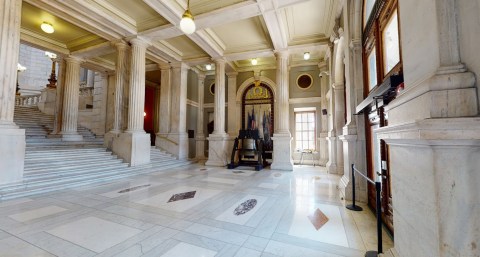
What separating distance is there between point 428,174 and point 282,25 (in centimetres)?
567

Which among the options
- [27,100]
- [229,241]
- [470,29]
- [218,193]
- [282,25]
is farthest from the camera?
[27,100]

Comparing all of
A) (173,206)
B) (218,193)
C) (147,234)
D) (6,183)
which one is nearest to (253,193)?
(218,193)

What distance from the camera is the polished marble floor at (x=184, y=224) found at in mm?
1671

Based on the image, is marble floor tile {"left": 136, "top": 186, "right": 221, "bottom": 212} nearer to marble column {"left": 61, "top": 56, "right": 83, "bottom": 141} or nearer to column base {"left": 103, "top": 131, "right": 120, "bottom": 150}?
column base {"left": 103, "top": 131, "right": 120, "bottom": 150}

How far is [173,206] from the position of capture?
2756mm

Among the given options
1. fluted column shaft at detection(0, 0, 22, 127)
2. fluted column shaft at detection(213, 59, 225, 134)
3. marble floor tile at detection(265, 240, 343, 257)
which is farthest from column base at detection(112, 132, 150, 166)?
marble floor tile at detection(265, 240, 343, 257)

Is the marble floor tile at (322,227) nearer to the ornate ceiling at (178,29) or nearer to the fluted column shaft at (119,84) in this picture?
the ornate ceiling at (178,29)

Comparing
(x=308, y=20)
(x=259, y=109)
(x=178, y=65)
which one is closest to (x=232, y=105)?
(x=259, y=109)

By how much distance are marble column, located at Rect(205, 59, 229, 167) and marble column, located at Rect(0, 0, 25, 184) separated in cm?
489

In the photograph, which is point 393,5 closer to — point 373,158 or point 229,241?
point 373,158

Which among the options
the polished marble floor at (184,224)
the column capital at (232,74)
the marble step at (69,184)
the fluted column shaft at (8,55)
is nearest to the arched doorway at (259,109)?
the column capital at (232,74)

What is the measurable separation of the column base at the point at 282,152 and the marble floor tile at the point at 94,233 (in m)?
5.07

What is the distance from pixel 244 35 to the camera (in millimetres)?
6488

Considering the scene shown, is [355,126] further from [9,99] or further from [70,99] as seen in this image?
[70,99]
